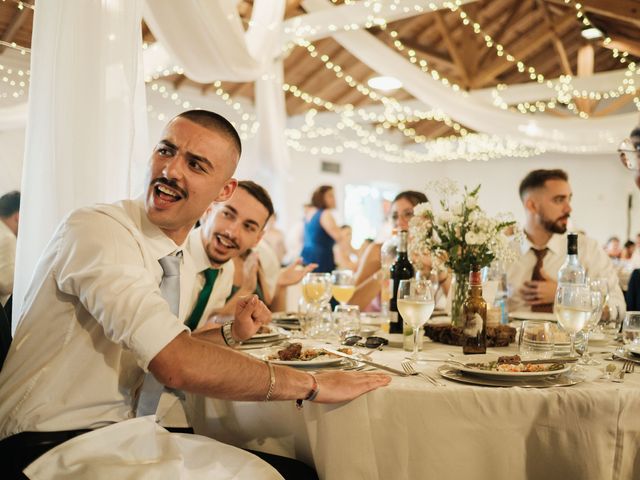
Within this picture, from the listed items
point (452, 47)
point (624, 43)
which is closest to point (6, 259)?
point (452, 47)

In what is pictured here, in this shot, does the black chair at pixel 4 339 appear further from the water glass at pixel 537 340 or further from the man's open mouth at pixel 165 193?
the water glass at pixel 537 340

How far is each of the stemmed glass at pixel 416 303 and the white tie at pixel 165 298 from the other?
1.97 ft

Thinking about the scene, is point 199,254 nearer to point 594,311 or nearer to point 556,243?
point 594,311

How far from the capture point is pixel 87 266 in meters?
1.27

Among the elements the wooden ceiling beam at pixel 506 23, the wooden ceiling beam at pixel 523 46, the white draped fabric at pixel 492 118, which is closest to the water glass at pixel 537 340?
the white draped fabric at pixel 492 118

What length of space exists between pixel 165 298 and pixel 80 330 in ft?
0.83

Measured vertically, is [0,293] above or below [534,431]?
above

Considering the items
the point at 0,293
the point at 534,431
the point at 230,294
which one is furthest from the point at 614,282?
the point at 0,293

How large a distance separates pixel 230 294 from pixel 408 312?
115 cm

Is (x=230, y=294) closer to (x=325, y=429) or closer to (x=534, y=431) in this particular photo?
(x=325, y=429)

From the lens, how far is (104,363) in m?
1.35

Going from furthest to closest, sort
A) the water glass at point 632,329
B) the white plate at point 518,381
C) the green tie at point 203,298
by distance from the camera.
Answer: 1. the green tie at point 203,298
2. the water glass at point 632,329
3. the white plate at point 518,381

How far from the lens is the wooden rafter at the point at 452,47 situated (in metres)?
8.83

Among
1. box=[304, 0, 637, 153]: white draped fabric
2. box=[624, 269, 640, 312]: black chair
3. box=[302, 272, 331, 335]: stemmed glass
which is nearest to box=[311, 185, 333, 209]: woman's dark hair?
box=[304, 0, 637, 153]: white draped fabric
